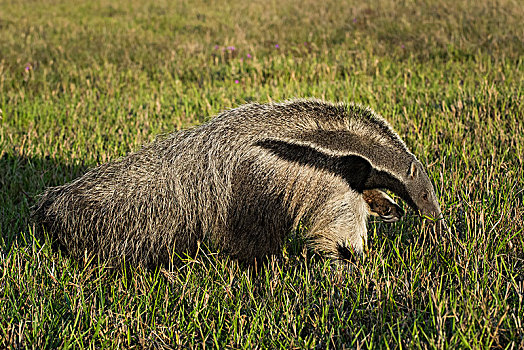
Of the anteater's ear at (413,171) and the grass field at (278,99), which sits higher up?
the anteater's ear at (413,171)

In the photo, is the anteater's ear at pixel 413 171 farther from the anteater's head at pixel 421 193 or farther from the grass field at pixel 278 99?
the grass field at pixel 278 99

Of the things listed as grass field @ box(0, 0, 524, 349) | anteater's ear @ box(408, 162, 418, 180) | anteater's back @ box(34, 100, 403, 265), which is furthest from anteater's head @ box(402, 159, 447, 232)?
anteater's back @ box(34, 100, 403, 265)

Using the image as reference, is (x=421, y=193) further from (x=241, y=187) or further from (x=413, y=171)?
(x=241, y=187)

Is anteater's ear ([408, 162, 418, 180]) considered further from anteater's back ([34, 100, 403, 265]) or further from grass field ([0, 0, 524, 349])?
grass field ([0, 0, 524, 349])

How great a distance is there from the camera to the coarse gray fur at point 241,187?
10.6ft

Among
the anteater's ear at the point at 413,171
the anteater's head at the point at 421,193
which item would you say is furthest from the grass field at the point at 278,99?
the anteater's ear at the point at 413,171

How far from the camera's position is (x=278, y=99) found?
5957 millimetres

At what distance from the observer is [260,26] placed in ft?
37.9

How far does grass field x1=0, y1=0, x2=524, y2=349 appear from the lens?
2750 mm

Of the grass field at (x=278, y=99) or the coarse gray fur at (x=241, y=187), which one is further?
the coarse gray fur at (x=241, y=187)

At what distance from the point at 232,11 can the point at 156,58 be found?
5.23 metres

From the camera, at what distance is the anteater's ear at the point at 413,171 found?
10.7ft

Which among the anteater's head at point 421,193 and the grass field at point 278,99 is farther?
the anteater's head at point 421,193

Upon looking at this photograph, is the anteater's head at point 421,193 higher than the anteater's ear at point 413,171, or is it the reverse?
the anteater's ear at point 413,171
